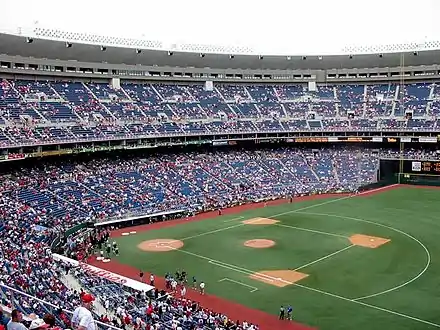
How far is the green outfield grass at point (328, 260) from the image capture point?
1021 inches

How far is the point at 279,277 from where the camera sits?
3114cm

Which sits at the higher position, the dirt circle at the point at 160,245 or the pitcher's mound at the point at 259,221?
the pitcher's mound at the point at 259,221

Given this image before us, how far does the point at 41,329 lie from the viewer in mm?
7605

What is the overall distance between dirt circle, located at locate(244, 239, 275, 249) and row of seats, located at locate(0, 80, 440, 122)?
82.9 ft

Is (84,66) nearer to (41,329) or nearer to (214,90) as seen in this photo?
(214,90)

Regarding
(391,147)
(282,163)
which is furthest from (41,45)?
Result: (391,147)

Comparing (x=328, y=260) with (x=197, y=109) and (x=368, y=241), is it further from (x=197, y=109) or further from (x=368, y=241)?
(x=197, y=109)

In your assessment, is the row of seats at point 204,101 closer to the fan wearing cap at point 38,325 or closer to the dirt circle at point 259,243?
the dirt circle at point 259,243

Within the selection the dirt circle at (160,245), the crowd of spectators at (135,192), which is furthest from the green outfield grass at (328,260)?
the crowd of spectators at (135,192)

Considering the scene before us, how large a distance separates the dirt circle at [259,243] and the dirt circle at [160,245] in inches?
211

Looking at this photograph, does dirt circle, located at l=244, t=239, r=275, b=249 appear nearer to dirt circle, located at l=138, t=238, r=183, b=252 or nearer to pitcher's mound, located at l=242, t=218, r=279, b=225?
dirt circle, located at l=138, t=238, r=183, b=252

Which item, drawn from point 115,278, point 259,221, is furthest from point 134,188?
point 115,278

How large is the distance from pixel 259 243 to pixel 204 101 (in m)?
34.3

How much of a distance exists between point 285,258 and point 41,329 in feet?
93.9
